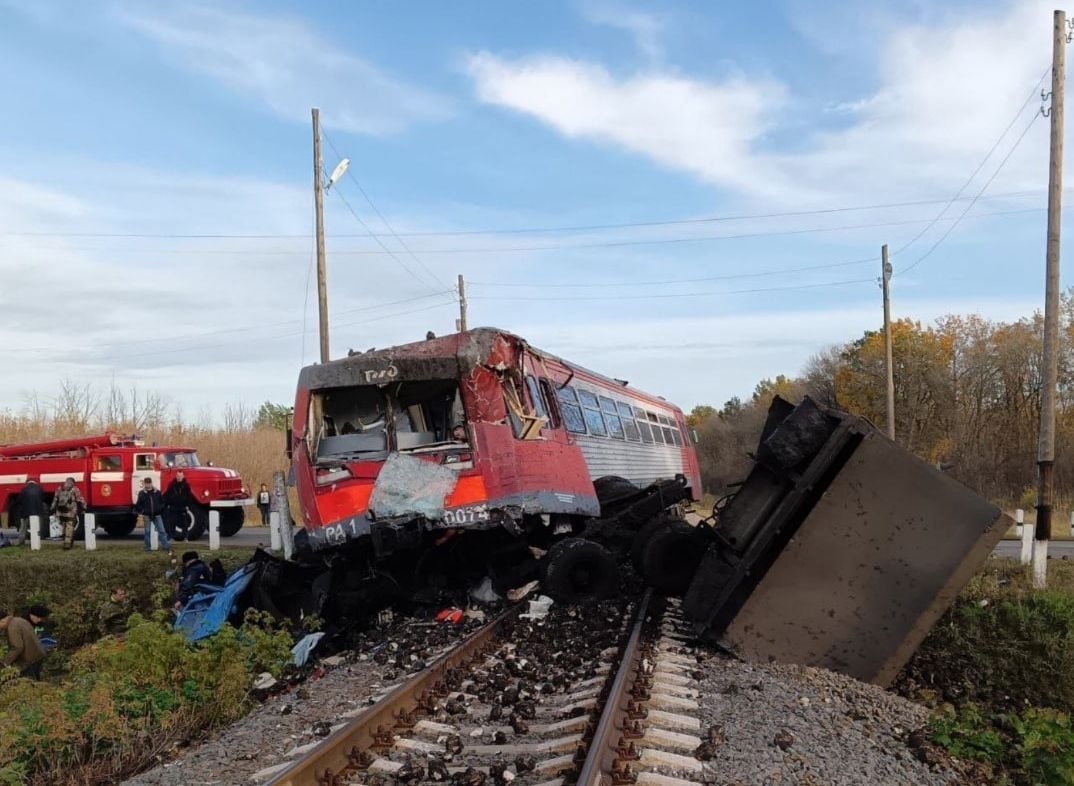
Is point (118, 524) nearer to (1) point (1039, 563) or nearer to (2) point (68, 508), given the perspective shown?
(2) point (68, 508)

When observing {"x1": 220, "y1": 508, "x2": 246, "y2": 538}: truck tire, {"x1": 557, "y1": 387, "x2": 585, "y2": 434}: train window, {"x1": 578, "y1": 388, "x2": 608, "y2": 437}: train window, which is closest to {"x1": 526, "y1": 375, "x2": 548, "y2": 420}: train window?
{"x1": 557, "y1": 387, "x2": 585, "y2": 434}: train window

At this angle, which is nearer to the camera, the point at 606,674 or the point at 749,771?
the point at 749,771

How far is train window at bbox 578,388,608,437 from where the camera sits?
544 inches

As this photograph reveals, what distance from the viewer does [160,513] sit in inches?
757

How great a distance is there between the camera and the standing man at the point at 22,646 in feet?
38.9

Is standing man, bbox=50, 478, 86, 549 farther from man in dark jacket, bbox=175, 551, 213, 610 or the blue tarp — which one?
the blue tarp

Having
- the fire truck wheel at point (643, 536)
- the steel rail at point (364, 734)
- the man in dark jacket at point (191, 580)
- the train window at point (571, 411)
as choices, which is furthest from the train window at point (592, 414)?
the steel rail at point (364, 734)

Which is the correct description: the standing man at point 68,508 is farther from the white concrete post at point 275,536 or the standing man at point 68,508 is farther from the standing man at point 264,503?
the standing man at point 264,503

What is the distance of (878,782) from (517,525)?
560cm

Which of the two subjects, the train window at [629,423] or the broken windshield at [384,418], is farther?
the train window at [629,423]

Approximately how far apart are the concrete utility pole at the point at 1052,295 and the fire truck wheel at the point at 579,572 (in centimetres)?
551

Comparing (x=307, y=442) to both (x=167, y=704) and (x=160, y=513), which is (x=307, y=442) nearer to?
(x=167, y=704)

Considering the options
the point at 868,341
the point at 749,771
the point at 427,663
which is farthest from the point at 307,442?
the point at 868,341

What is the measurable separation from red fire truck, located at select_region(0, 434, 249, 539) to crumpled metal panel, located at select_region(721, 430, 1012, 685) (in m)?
19.1
